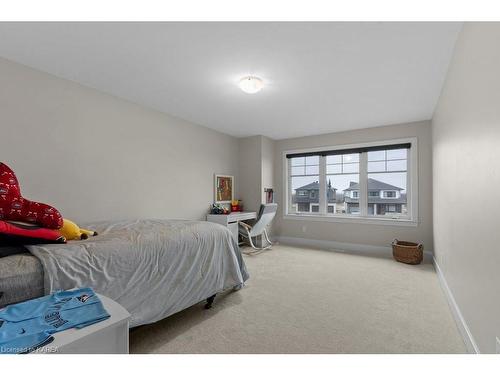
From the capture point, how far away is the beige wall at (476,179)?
124cm

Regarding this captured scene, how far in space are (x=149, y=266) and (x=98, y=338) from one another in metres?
0.91

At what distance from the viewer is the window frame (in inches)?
163

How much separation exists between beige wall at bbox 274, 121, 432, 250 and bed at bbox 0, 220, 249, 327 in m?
2.81

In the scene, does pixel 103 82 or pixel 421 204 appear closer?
pixel 103 82

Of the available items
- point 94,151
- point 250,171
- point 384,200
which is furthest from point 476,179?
point 250,171

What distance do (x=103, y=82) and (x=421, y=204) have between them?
4912 millimetres

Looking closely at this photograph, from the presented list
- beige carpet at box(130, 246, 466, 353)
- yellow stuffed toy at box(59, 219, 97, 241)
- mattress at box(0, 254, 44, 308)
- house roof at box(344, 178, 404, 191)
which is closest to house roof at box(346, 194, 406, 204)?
house roof at box(344, 178, 404, 191)

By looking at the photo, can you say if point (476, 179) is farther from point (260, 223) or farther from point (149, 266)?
point (260, 223)

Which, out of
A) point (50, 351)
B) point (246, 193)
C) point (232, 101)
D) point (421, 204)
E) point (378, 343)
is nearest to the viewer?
point (50, 351)

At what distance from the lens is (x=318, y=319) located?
2094mm

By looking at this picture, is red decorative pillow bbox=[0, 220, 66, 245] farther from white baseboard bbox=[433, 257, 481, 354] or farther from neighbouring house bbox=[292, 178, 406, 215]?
neighbouring house bbox=[292, 178, 406, 215]
